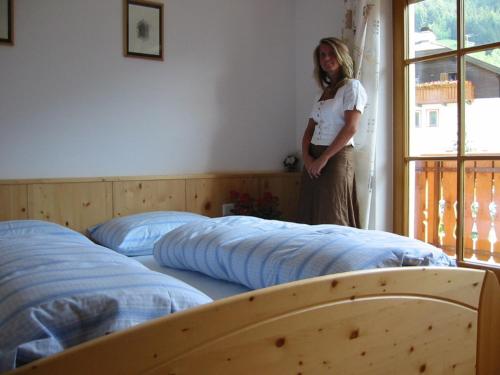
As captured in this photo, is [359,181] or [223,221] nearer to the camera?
[223,221]

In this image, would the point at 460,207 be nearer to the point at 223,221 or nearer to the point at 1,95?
the point at 223,221

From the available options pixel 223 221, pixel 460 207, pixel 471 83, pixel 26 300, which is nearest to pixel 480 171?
pixel 460 207

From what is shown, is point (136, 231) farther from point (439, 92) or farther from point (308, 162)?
point (439, 92)

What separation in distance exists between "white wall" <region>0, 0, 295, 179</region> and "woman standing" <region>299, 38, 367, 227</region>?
606mm

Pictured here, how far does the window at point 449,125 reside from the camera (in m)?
2.29

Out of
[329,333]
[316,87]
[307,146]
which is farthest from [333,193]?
[329,333]

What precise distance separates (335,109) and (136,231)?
113cm

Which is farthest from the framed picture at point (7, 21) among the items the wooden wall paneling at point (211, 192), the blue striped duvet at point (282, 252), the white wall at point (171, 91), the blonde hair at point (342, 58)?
the blonde hair at point (342, 58)

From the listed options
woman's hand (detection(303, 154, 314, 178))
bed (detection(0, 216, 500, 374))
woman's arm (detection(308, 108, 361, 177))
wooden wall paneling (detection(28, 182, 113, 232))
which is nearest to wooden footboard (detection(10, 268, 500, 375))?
bed (detection(0, 216, 500, 374))

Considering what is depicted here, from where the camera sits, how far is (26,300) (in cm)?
80

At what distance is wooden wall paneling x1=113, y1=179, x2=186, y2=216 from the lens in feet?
8.14

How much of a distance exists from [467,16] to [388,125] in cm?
68

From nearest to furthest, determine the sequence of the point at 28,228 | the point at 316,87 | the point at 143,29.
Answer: the point at 28,228, the point at 143,29, the point at 316,87

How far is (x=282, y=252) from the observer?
1261 millimetres
